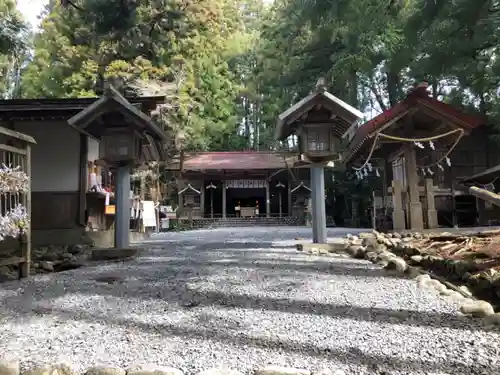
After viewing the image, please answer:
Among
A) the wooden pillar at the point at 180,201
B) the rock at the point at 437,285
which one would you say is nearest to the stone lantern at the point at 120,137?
the rock at the point at 437,285

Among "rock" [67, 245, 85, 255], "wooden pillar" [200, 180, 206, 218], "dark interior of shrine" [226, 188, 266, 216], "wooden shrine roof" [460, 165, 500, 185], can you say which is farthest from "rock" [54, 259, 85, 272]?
"dark interior of shrine" [226, 188, 266, 216]

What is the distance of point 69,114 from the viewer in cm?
1016

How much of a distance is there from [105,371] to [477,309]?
313 cm

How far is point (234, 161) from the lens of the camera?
1011 inches

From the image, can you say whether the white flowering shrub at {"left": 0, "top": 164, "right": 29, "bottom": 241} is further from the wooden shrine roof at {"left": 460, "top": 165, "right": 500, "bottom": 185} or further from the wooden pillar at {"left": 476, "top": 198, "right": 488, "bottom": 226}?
the wooden pillar at {"left": 476, "top": 198, "right": 488, "bottom": 226}

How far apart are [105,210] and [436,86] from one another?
67.5ft

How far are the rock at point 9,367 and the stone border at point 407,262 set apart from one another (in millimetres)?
3494

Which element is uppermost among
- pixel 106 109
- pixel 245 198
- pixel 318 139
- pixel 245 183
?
pixel 106 109

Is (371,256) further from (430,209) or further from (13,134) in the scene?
(13,134)

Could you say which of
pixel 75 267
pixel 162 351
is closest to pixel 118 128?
pixel 75 267

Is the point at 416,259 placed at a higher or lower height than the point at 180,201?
lower

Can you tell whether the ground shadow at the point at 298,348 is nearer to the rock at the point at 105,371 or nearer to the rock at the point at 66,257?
the rock at the point at 105,371

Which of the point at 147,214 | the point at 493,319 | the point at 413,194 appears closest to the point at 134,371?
the point at 493,319

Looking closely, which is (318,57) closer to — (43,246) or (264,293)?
(43,246)
